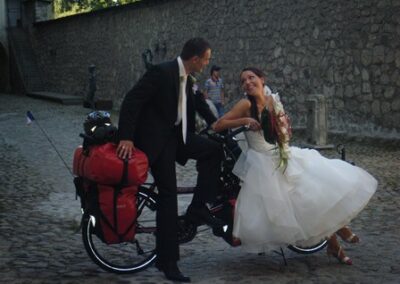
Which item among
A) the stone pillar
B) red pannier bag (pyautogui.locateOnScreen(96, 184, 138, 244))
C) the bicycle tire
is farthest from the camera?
the stone pillar

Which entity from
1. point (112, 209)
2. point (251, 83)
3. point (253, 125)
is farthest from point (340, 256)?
point (112, 209)

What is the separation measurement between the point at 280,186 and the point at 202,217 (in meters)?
0.56

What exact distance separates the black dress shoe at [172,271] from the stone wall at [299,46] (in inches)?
330

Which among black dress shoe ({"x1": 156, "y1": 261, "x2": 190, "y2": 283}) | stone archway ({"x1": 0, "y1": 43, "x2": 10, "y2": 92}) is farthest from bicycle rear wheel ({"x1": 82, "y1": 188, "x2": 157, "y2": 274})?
stone archway ({"x1": 0, "y1": 43, "x2": 10, "y2": 92})

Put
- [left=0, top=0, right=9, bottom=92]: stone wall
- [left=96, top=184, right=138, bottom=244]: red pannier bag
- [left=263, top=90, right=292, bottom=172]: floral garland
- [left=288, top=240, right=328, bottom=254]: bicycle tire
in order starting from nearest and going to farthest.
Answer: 1. [left=96, top=184, right=138, bottom=244]: red pannier bag
2. [left=263, top=90, right=292, bottom=172]: floral garland
3. [left=288, top=240, right=328, bottom=254]: bicycle tire
4. [left=0, top=0, right=9, bottom=92]: stone wall

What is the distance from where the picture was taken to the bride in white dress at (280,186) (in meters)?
4.27

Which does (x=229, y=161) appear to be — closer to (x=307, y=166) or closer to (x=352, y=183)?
(x=307, y=166)

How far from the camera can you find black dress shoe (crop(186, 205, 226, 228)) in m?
4.46

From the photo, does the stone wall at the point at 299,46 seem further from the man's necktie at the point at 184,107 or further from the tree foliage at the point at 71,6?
the tree foliage at the point at 71,6

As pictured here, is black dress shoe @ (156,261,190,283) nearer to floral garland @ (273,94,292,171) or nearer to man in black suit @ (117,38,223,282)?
man in black suit @ (117,38,223,282)

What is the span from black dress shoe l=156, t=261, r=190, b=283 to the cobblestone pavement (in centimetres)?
7

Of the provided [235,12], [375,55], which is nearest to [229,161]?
[375,55]

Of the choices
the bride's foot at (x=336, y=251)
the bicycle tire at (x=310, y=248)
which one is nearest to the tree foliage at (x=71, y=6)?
the bicycle tire at (x=310, y=248)

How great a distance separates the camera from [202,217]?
4461 millimetres
